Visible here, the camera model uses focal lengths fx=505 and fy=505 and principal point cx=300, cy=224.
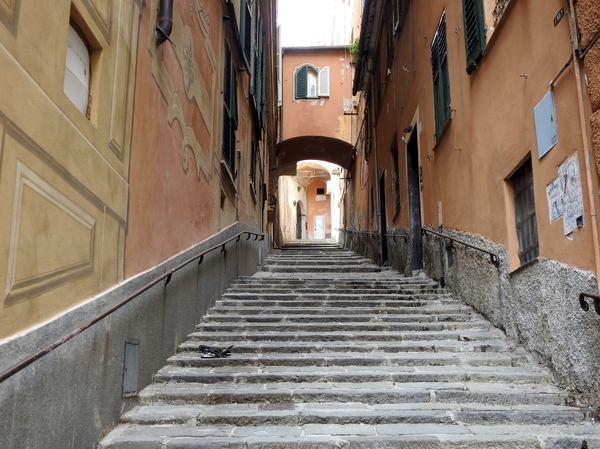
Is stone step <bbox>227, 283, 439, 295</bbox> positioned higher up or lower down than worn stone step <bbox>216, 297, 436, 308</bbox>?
higher up

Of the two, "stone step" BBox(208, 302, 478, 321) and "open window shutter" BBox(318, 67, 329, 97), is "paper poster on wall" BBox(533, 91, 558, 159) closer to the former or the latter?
"stone step" BBox(208, 302, 478, 321)

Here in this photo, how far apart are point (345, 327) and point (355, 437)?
87.6 inches

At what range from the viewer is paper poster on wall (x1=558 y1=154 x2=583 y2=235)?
3.51m

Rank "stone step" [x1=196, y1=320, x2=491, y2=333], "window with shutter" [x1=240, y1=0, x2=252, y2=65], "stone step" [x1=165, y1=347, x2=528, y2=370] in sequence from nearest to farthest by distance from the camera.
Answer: "stone step" [x1=165, y1=347, x2=528, y2=370]
"stone step" [x1=196, y1=320, x2=491, y2=333]
"window with shutter" [x1=240, y1=0, x2=252, y2=65]

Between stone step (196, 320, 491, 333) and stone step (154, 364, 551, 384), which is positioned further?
stone step (196, 320, 491, 333)

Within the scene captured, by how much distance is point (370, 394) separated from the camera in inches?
153

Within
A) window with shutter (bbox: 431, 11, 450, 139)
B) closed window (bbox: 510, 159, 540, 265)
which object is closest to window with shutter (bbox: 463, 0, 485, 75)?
window with shutter (bbox: 431, 11, 450, 139)

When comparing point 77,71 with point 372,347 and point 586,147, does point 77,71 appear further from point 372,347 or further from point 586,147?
point 372,347

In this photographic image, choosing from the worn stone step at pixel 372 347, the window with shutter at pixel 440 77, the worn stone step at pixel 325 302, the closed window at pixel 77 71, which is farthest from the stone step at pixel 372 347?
the window with shutter at pixel 440 77

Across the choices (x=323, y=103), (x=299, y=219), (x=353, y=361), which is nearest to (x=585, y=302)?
(x=353, y=361)

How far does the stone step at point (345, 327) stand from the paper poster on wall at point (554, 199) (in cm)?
175

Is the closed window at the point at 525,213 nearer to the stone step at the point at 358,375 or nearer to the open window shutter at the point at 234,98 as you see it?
the stone step at the point at 358,375

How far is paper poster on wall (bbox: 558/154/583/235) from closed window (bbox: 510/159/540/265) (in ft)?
2.43

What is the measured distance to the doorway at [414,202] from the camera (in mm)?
8758
